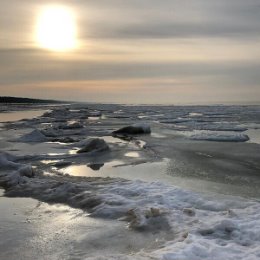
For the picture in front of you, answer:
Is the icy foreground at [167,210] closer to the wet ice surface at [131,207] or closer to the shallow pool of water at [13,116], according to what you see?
the wet ice surface at [131,207]

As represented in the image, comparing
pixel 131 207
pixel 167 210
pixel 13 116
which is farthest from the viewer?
pixel 13 116

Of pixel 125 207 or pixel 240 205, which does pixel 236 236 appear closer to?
pixel 240 205

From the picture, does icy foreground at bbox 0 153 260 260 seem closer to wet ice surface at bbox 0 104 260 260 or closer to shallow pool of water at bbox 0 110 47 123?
wet ice surface at bbox 0 104 260 260

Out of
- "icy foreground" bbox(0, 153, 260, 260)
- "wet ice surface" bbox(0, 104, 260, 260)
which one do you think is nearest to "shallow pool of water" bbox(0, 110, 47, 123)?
"wet ice surface" bbox(0, 104, 260, 260)

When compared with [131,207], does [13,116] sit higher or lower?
lower

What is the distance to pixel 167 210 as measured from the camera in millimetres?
7543

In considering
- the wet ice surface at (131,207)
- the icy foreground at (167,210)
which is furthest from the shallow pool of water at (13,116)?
the icy foreground at (167,210)

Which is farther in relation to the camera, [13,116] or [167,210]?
[13,116]

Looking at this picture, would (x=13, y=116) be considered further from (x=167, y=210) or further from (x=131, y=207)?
(x=167, y=210)

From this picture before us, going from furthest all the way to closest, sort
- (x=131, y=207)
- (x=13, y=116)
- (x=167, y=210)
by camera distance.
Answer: (x=13, y=116), (x=131, y=207), (x=167, y=210)

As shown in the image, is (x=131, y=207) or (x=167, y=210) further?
(x=131, y=207)

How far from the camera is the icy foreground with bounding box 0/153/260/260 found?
18.6 ft

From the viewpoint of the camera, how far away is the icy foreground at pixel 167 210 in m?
5.67

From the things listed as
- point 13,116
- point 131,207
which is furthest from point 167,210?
point 13,116
